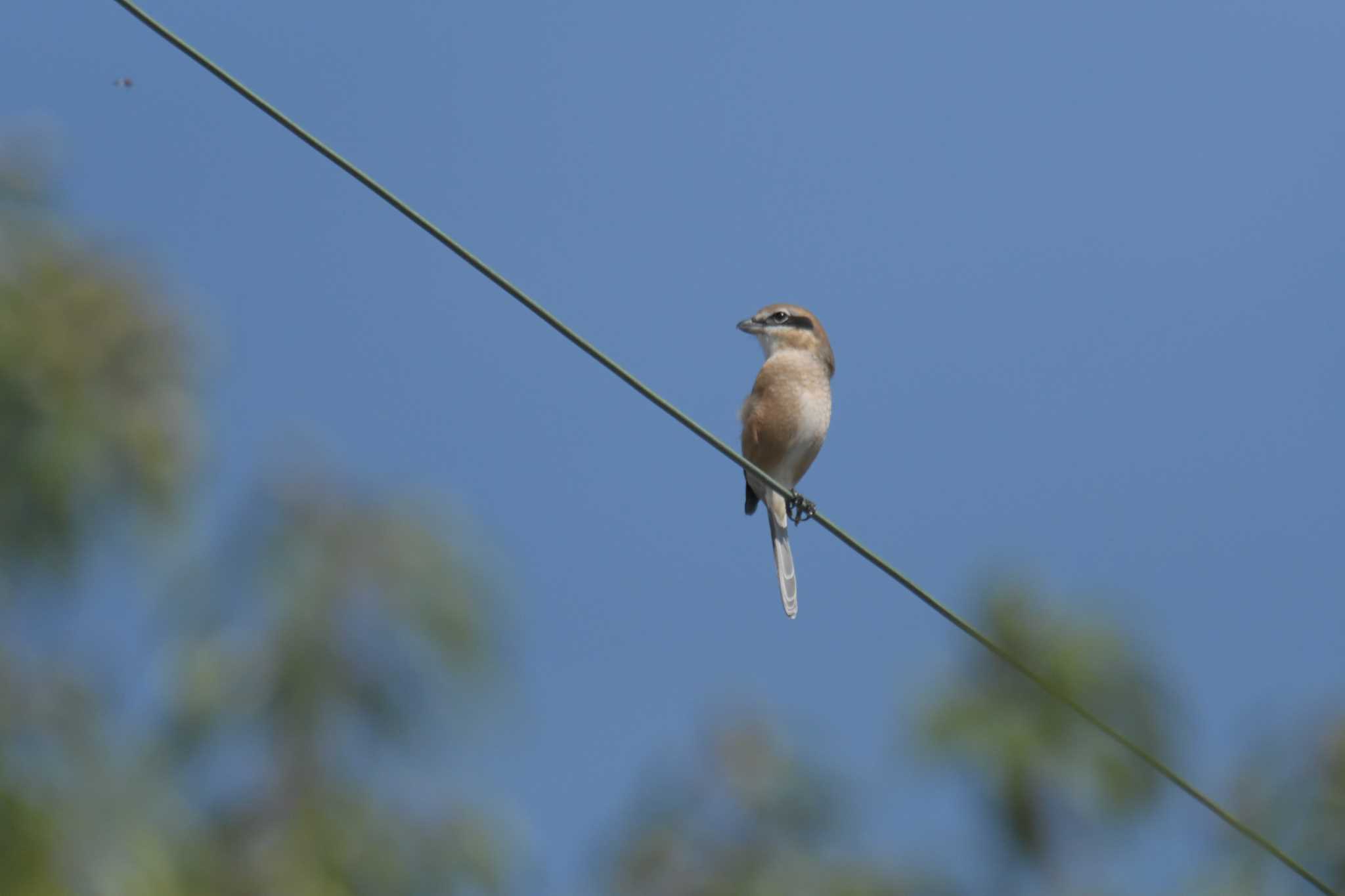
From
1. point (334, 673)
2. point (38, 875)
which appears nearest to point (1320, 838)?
point (334, 673)

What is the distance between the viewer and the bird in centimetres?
927

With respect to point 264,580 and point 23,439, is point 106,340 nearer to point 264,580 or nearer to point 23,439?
point 23,439

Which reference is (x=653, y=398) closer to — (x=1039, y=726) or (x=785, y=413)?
(x=785, y=413)

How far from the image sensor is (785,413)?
9.31 metres

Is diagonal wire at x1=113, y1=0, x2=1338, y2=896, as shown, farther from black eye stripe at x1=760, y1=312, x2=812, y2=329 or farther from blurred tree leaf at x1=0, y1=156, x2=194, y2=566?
blurred tree leaf at x1=0, y1=156, x2=194, y2=566

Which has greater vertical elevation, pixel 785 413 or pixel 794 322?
pixel 794 322

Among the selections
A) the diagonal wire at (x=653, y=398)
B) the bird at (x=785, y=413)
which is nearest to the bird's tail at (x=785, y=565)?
the bird at (x=785, y=413)

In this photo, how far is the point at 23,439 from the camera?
45.1 ft

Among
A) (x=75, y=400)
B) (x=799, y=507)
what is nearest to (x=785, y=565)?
(x=799, y=507)

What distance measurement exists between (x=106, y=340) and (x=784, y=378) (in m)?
8.18

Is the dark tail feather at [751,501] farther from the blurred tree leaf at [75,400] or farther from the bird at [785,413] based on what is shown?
the blurred tree leaf at [75,400]

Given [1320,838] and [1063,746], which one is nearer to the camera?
[1320,838]

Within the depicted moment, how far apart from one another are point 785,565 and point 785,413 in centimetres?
83

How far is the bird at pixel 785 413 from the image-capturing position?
30.4ft
